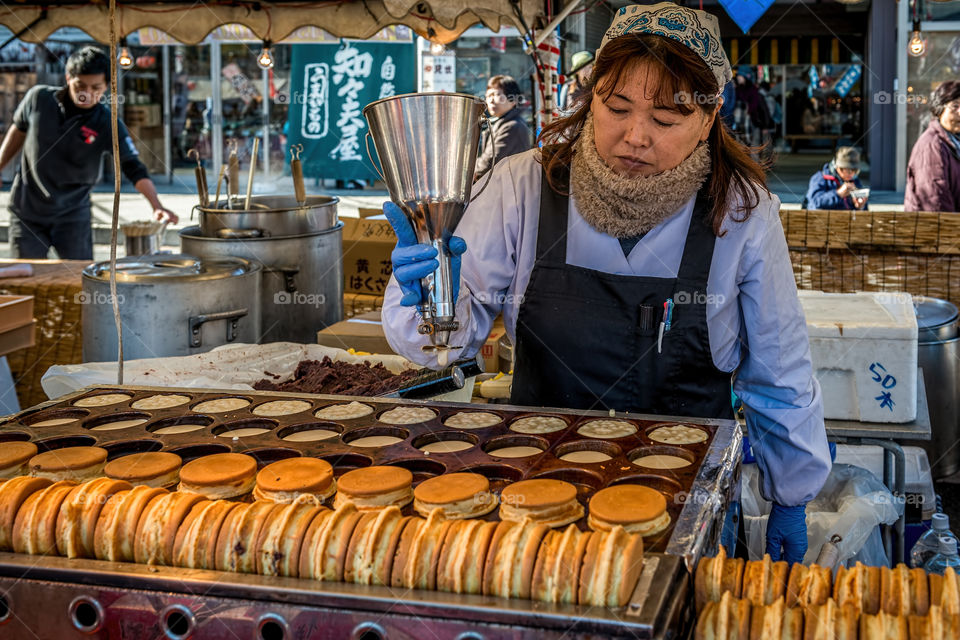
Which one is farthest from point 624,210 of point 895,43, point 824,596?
point 895,43

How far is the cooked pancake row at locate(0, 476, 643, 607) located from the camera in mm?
1239

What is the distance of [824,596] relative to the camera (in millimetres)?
1303

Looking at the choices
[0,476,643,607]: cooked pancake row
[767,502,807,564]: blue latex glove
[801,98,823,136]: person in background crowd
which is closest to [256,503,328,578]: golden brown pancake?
[0,476,643,607]: cooked pancake row

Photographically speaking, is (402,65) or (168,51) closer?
(402,65)

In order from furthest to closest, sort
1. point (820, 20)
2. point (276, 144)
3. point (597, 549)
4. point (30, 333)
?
point (820, 20) < point (276, 144) < point (30, 333) < point (597, 549)

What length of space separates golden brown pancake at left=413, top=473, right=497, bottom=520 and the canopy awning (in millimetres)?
3405

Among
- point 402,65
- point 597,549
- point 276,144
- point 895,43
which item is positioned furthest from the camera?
point 276,144

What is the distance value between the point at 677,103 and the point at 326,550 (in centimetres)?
127

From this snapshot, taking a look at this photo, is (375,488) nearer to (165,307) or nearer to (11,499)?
(11,499)

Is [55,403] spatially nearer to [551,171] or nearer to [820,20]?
[551,171]

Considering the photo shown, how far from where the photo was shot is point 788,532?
228cm

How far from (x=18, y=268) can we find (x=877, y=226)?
4723 millimetres

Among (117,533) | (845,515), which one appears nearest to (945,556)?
(845,515)

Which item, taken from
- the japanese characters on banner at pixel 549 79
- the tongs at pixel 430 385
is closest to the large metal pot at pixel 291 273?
the tongs at pixel 430 385
